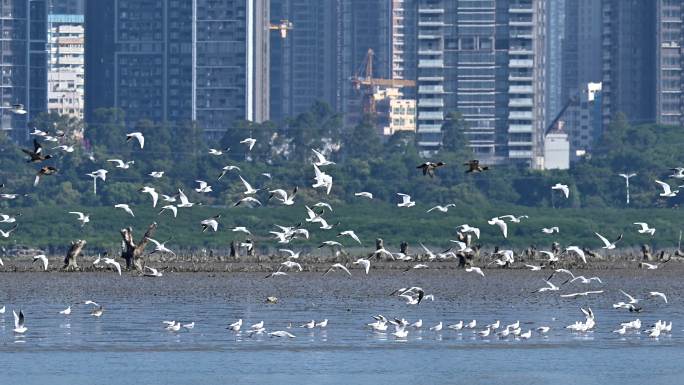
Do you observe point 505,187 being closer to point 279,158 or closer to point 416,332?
point 279,158

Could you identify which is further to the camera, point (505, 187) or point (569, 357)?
point (505, 187)

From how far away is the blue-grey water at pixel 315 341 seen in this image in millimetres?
52938

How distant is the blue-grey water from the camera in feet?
174

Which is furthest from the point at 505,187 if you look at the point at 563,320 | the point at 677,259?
the point at 563,320

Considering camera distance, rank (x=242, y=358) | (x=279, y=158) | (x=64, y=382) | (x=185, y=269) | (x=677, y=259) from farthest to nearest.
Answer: (x=279, y=158)
(x=677, y=259)
(x=185, y=269)
(x=242, y=358)
(x=64, y=382)

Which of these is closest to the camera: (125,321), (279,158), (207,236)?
(125,321)

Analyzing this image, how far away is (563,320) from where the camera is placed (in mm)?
66812

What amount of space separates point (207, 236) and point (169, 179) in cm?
3708

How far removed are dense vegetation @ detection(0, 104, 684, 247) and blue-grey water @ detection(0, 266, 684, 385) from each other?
6153 centimetres

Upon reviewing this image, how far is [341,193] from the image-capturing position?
566 ft

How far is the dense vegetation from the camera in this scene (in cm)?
14762

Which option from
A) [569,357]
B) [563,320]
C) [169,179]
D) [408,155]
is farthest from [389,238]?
[569,357]

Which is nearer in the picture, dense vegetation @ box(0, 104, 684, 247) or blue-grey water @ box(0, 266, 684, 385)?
blue-grey water @ box(0, 266, 684, 385)

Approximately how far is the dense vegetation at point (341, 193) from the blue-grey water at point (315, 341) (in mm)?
61533
